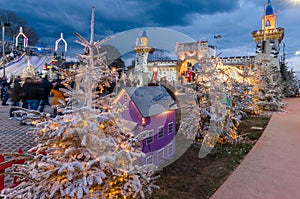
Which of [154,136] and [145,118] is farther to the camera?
[154,136]

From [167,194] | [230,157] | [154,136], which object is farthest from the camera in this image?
[230,157]

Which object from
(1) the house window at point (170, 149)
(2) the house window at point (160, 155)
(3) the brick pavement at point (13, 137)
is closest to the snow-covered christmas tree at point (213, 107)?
(1) the house window at point (170, 149)

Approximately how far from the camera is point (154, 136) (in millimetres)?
3828

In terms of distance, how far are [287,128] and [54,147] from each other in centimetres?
827

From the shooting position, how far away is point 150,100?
3.84 metres

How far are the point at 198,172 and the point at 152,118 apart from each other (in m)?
1.48

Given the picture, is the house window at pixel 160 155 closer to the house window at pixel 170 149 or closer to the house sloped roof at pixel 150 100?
the house window at pixel 170 149

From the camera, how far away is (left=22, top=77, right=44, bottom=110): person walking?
7668 mm

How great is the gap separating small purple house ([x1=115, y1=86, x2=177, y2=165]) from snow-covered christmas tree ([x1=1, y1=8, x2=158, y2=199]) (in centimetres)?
85

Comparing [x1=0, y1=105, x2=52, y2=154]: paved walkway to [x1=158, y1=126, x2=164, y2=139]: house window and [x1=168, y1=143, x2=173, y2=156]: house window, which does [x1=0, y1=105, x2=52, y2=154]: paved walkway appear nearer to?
[x1=158, y1=126, x2=164, y2=139]: house window

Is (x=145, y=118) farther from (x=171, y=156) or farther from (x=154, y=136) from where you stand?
(x=171, y=156)

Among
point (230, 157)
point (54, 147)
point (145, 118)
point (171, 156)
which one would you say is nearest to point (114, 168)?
point (54, 147)

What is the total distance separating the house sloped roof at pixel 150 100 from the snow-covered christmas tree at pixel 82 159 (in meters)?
1.21

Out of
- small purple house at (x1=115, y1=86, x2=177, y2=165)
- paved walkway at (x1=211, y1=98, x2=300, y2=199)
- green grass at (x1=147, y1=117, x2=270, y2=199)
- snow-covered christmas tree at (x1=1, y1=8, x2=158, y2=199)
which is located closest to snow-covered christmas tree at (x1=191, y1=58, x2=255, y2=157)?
green grass at (x1=147, y1=117, x2=270, y2=199)
